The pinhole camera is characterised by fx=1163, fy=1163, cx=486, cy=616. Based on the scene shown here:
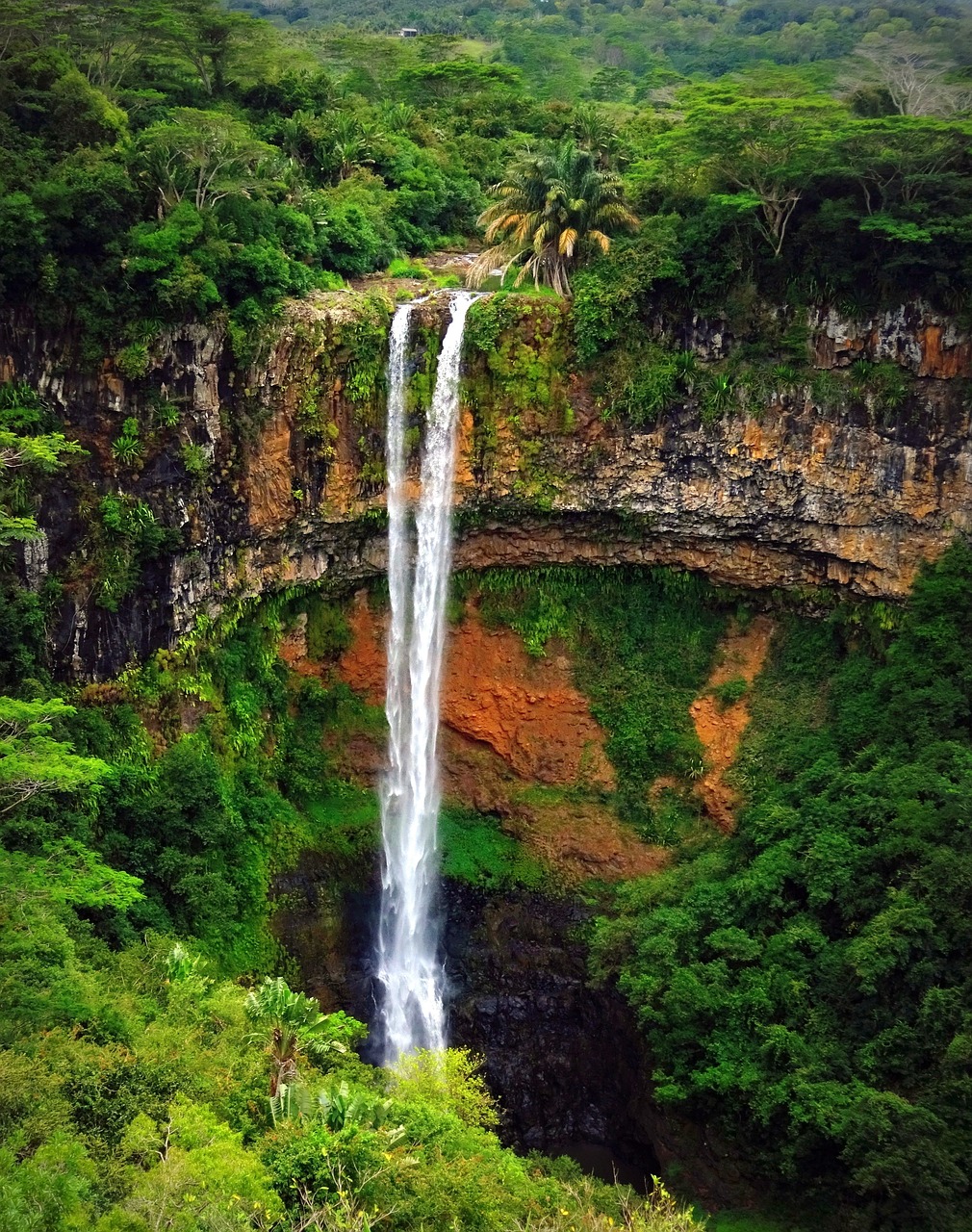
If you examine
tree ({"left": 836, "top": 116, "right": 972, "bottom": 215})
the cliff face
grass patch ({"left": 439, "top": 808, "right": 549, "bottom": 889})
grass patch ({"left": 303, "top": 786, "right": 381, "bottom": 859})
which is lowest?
grass patch ({"left": 439, "top": 808, "right": 549, "bottom": 889})

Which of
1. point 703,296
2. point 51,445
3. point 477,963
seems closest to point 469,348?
point 703,296

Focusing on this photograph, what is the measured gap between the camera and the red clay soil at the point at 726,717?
21.9 metres

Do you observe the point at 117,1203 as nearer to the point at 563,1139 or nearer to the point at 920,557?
the point at 563,1139

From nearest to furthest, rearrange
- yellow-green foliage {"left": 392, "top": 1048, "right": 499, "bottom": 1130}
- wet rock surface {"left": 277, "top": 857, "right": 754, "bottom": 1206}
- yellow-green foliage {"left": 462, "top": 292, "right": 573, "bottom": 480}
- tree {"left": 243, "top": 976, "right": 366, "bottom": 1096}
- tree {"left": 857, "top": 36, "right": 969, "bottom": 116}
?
1. tree {"left": 243, "top": 976, "right": 366, "bottom": 1096}
2. yellow-green foliage {"left": 392, "top": 1048, "right": 499, "bottom": 1130}
3. wet rock surface {"left": 277, "top": 857, "right": 754, "bottom": 1206}
4. yellow-green foliage {"left": 462, "top": 292, "right": 573, "bottom": 480}
5. tree {"left": 857, "top": 36, "right": 969, "bottom": 116}

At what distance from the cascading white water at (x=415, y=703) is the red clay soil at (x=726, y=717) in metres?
5.28

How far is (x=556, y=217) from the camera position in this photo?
71.0ft

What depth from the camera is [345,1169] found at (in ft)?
37.7

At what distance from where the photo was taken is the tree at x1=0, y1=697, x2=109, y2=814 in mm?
12562

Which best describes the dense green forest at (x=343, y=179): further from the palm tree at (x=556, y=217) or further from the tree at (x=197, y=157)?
the palm tree at (x=556, y=217)

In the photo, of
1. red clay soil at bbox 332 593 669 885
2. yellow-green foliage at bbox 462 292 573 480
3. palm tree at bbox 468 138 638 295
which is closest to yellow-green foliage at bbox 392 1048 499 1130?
red clay soil at bbox 332 593 669 885

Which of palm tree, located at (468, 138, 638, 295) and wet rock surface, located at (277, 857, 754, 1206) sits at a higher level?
palm tree, located at (468, 138, 638, 295)

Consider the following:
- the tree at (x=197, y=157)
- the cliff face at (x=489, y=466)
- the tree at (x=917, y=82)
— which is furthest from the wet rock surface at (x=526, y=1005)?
the tree at (x=917, y=82)

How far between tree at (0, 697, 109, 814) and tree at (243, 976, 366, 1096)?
3661 millimetres

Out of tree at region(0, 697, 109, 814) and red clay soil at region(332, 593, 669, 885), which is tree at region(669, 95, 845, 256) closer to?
red clay soil at region(332, 593, 669, 885)
